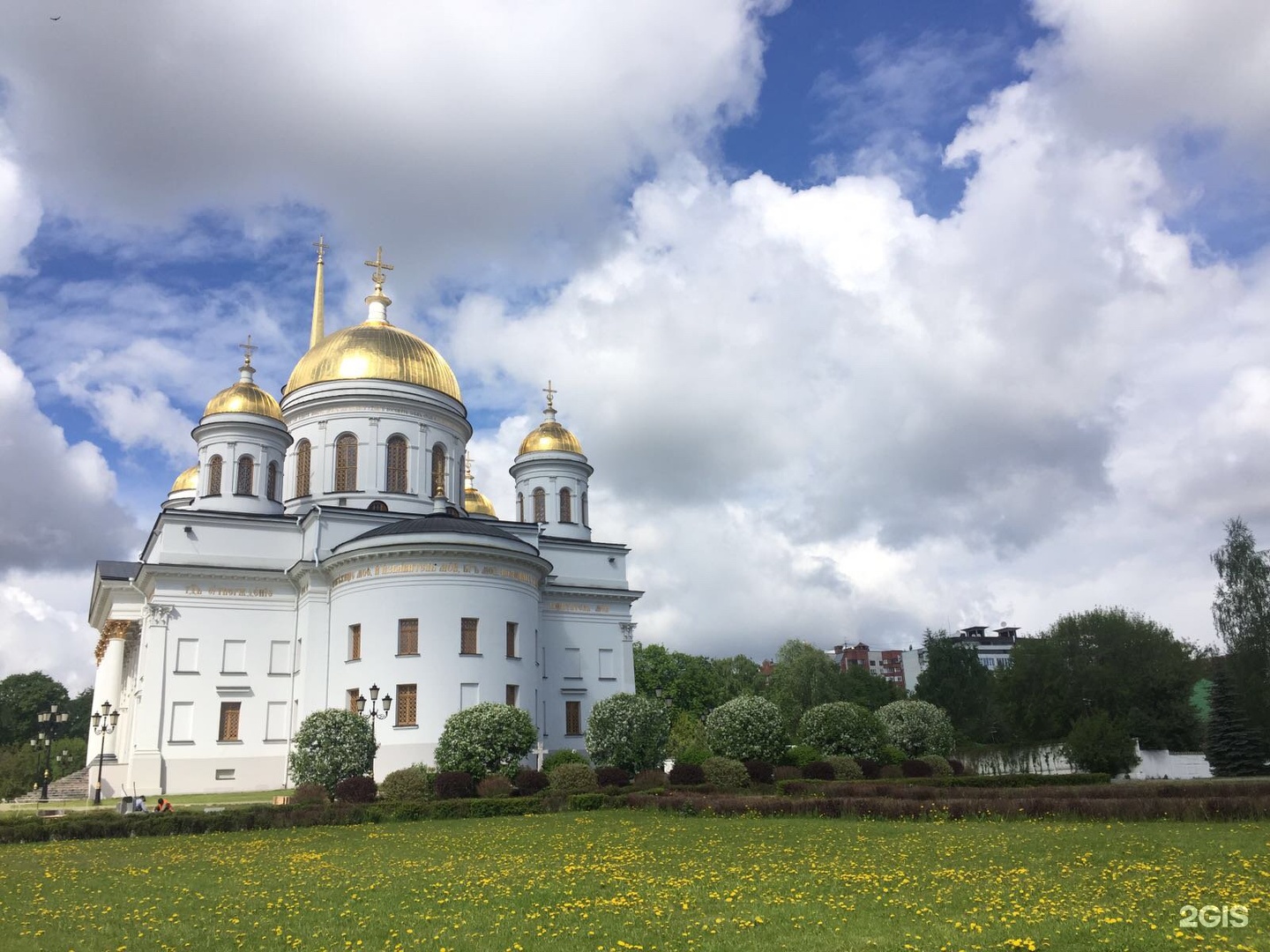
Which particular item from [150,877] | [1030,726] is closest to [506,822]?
[150,877]

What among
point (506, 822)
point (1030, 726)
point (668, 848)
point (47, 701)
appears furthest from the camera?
point (47, 701)

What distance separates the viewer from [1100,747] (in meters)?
40.0

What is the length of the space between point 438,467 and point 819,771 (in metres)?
21.2

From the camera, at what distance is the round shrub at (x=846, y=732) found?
3334cm

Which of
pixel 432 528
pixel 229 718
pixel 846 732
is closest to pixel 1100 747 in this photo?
pixel 846 732

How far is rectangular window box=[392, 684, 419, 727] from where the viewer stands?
107ft

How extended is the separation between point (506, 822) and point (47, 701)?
78.1 m

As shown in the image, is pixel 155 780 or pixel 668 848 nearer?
pixel 668 848

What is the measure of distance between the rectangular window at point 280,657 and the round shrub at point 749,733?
16322mm

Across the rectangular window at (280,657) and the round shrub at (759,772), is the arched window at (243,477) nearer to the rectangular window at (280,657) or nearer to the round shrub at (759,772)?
the rectangular window at (280,657)

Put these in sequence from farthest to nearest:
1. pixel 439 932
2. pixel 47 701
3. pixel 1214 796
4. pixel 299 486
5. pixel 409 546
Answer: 1. pixel 47 701
2. pixel 299 486
3. pixel 409 546
4. pixel 1214 796
5. pixel 439 932

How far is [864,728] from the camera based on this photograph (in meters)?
33.6

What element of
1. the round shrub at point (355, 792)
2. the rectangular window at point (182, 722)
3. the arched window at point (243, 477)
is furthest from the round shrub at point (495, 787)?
the arched window at point (243, 477)

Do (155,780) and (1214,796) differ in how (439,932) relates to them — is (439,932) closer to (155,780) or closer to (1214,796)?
(1214,796)
